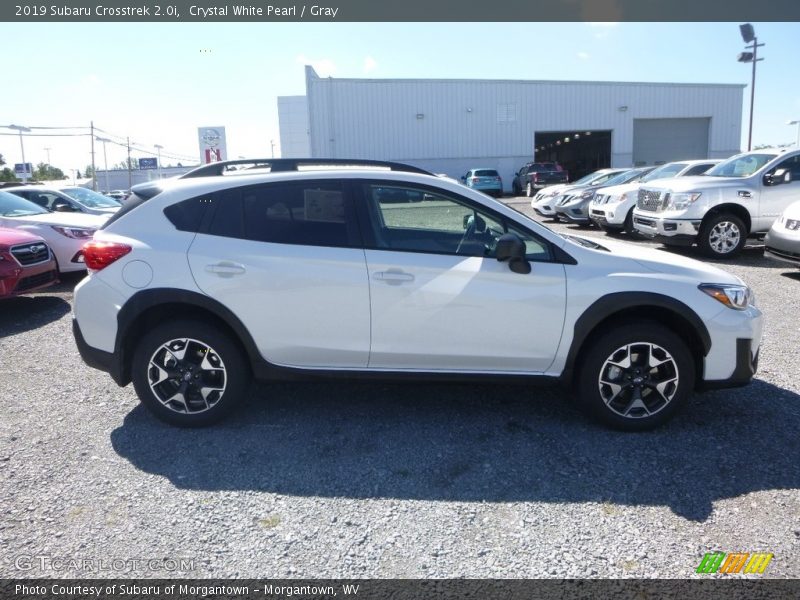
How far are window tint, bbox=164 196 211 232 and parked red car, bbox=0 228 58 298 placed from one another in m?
4.31

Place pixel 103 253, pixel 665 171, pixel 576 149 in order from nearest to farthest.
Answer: pixel 103 253 → pixel 665 171 → pixel 576 149

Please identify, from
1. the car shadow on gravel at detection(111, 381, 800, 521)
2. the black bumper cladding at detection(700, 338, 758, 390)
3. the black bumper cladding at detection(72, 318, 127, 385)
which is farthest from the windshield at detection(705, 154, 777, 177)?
the black bumper cladding at detection(72, 318, 127, 385)

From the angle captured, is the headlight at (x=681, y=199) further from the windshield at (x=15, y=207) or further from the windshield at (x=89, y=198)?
the windshield at (x=89, y=198)

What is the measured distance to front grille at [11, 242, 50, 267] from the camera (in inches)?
286

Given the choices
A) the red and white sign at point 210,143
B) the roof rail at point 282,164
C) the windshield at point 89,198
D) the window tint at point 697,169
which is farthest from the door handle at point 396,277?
the red and white sign at point 210,143

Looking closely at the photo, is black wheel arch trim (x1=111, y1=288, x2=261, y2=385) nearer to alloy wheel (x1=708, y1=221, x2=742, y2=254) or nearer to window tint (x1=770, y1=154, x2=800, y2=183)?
alloy wheel (x1=708, y1=221, x2=742, y2=254)

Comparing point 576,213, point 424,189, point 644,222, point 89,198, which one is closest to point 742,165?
point 644,222

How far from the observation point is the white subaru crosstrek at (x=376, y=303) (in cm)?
379

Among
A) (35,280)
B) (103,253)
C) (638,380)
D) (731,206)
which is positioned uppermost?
(731,206)

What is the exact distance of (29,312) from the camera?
776 centimetres

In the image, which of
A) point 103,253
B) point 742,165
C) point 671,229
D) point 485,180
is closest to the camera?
point 103,253

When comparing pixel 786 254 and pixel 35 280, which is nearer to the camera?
pixel 35 280

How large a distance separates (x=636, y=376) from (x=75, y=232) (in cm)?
839

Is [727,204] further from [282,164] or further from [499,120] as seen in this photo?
[499,120]
